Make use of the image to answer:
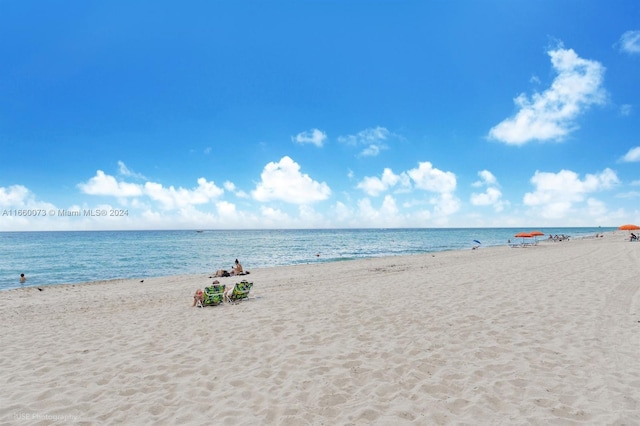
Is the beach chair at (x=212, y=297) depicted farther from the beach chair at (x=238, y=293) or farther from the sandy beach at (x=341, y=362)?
the sandy beach at (x=341, y=362)

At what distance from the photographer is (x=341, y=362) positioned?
20.8 ft

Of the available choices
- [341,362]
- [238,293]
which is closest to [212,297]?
[238,293]

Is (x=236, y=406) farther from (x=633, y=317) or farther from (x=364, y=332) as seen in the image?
(x=633, y=317)

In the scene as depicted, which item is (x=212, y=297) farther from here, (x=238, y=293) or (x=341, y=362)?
(x=341, y=362)

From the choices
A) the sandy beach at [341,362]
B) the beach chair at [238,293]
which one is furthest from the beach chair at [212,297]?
the sandy beach at [341,362]

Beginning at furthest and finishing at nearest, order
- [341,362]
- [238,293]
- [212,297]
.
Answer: [238,293], [212,297], [341,362]

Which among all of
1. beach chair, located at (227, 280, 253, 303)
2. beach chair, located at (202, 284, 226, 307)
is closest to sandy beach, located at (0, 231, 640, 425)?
beach chair, located at (202, 284, 226, 307)

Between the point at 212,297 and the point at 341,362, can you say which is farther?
the point at 212,297

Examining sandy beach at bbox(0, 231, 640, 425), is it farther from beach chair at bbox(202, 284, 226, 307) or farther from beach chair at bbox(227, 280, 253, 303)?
beach chair at bbox(227, 280, 253, 303)

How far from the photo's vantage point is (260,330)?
339 inches

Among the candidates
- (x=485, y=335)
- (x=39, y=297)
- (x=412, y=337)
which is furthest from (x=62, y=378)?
(x=39, y=297)

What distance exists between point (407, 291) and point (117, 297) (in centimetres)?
1363

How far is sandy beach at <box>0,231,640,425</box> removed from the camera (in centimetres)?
471

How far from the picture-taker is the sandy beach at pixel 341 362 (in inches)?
185
